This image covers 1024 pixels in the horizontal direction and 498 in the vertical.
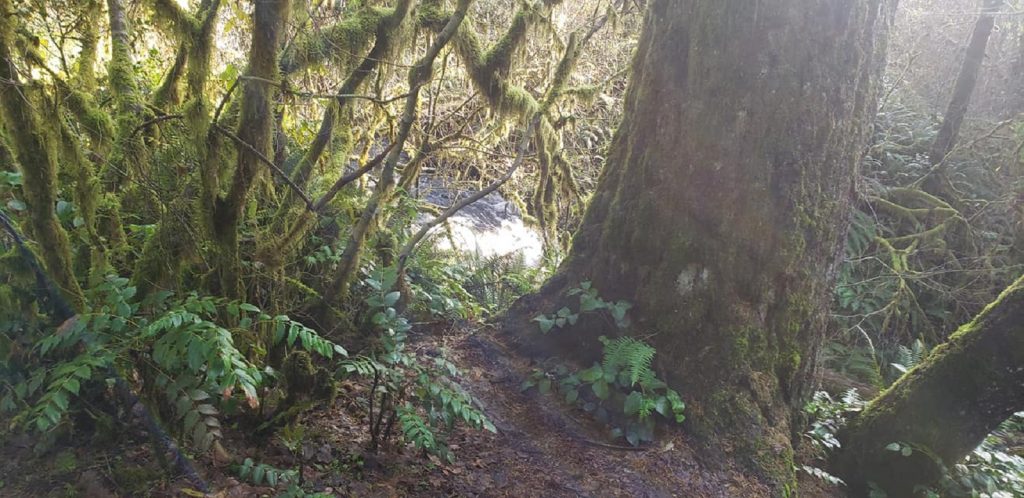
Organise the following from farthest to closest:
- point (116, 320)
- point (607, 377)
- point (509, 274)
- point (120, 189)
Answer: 1. point (509, 274)
2. point (607, 377)
3. point (120, 189)
4. point (116, 320)

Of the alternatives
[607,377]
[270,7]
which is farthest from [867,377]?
[270,7]

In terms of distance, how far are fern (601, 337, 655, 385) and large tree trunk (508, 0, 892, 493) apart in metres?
0.21

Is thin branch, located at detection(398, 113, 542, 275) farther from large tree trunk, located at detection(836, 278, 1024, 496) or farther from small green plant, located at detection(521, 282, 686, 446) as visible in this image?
large tree trunk, located at detection(836, 278, 1024, 496)

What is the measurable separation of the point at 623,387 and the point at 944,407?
2048 mm

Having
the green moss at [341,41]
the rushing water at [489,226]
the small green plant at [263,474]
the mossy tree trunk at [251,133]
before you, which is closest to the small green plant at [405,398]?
the small green plant at [263,474]

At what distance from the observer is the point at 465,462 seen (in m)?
3.28

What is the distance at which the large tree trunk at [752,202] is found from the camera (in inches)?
139

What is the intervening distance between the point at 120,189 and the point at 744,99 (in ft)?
12.3

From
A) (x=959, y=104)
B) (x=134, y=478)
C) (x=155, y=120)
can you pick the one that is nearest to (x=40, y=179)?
(x=155, y=120)

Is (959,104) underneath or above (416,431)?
above

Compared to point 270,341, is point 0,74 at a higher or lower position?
higher

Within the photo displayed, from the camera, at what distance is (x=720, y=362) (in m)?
3.60

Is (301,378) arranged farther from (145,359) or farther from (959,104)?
(959,104)

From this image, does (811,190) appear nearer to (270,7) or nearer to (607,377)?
(607,377)
